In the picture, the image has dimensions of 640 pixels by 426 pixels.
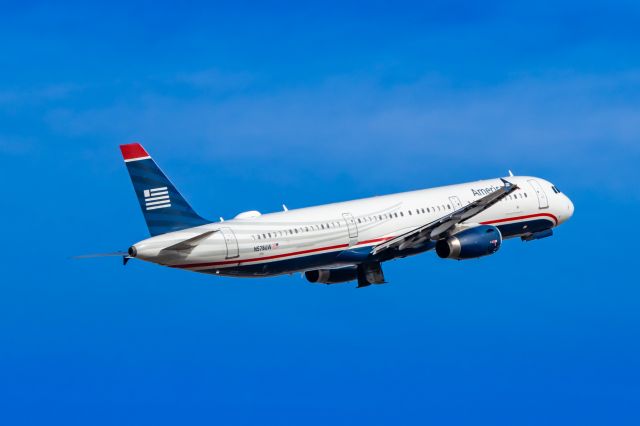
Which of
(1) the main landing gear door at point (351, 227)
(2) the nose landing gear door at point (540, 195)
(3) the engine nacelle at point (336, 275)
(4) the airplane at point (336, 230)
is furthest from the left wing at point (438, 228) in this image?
(2) the nose landing gear door at point (540, 195)

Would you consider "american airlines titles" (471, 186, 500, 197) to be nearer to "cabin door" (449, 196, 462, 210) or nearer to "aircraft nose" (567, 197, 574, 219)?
"cabin door" (449, 196, 462, 210)

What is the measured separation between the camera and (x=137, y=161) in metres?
63.2

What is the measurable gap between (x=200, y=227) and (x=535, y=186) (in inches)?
810

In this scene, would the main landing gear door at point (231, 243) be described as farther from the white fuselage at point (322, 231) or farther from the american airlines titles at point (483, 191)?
the american airlines titles at point (483, 191)

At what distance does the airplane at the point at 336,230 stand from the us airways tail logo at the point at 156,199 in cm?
5

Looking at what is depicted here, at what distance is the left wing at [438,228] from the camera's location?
67.0 m

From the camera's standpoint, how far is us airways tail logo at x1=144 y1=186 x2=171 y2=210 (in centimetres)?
6331

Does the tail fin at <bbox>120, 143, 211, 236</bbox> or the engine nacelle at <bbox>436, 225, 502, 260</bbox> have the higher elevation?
the tail fin at <bbox>120, 143, 211, 236</bbox>

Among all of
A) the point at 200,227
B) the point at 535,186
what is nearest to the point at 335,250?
the point at 200,227

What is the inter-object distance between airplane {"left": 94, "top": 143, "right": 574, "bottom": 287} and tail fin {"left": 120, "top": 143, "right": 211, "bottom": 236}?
1.9 inches

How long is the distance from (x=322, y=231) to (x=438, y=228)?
6.16m

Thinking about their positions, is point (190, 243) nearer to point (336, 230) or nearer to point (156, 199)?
point (156, 199)

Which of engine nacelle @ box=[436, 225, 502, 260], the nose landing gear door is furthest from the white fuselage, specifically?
engine nacelle @ box=[436, 225, 502, 260]

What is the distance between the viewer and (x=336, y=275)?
69875mm
